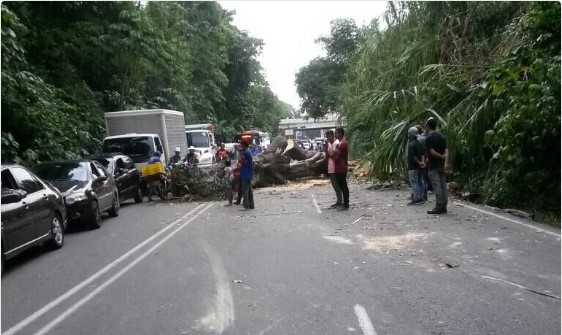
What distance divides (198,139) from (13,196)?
77.1ft

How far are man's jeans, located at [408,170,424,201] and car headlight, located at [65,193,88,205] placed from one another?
22.8 ft

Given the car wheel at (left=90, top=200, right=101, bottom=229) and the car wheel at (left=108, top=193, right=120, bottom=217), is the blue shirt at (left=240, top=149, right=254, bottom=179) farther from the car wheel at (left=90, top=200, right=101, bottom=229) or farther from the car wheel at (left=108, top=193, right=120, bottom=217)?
the car wheel at (left=90, top=200, right=101, bottom=229)

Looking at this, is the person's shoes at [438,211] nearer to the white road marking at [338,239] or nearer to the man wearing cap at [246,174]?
the white road marking at [338,239]

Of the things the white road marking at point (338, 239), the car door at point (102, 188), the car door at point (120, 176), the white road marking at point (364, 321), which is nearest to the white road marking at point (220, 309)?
the white road marking at point (364, 321)

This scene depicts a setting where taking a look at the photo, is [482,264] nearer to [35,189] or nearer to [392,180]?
Answer: [35,189]

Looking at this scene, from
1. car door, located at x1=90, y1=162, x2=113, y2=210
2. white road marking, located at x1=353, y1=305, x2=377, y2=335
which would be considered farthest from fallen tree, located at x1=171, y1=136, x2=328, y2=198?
white road marking, located at x1=353, y1=305, x2=377, y2=335

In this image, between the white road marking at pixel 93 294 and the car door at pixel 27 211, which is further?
the car door at pixel 27 211

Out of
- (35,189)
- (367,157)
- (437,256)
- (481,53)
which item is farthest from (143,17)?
(437,256)

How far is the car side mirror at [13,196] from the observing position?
789 cm

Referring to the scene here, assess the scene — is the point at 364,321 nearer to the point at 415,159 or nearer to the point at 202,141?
the point at 415,159

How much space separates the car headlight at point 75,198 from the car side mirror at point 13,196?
2.75 m

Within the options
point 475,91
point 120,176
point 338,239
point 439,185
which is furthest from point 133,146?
point 338,239

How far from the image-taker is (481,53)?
632 inches

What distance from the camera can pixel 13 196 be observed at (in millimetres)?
8102
